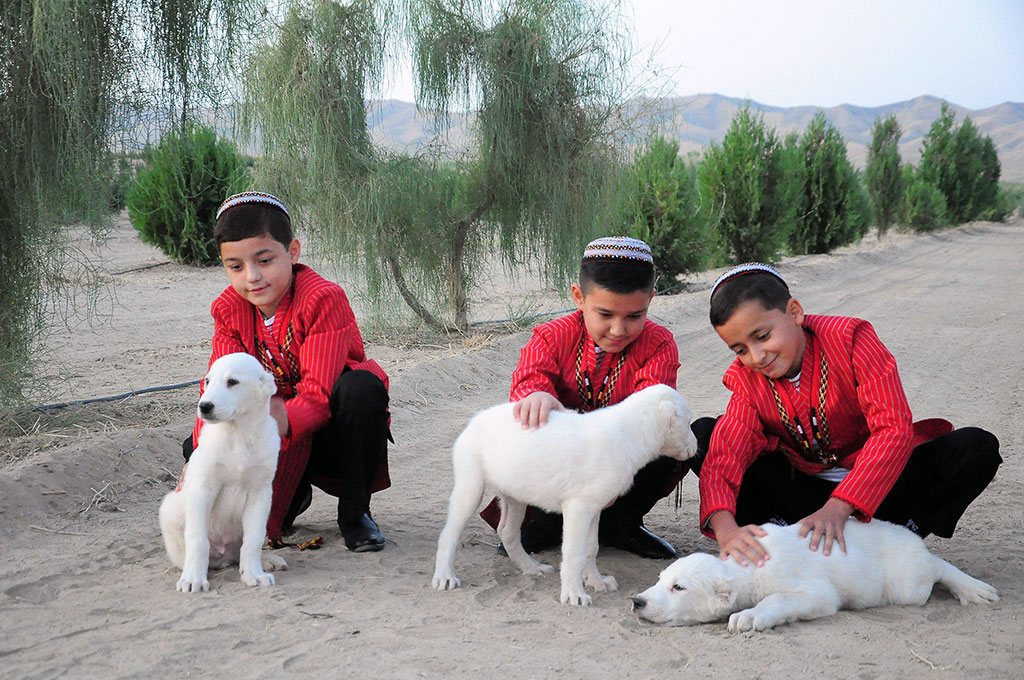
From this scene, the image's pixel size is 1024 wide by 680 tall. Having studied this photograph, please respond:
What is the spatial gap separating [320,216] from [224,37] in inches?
124

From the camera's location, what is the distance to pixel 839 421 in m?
3.88

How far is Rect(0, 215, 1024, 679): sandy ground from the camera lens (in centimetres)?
302

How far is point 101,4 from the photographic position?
209 inches

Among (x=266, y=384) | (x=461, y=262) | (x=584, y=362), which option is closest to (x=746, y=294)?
(x=584, y=362)

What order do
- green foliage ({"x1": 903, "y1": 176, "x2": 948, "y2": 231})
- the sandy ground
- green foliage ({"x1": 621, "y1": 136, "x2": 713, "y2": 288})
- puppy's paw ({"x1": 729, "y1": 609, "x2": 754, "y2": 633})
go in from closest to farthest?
the sandy ground
puppy's paw ({"x1": 729, "y1": 609, "x2": 754, "y2": 633})
green foliage ({"x1": 621, "y1": 136, "x2": 713, "y2": 288})
green foliage ({"x1": 903, "y1": 176, "x2": 948, "y2": 231})

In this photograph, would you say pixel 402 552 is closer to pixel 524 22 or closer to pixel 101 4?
pixel 101 4

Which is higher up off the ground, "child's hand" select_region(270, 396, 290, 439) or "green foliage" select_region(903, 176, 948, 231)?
"green foliage" select_region(903, 176, 948, 231)

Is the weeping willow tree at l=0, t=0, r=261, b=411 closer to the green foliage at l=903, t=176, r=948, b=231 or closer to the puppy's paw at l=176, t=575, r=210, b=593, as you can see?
the puppy's paw at l=176, t=575, r=210, b=593

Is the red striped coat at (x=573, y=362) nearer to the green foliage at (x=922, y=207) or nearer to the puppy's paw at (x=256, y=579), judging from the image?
the puppy's paw at (x=256, y=579)

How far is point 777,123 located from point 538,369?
28830mm

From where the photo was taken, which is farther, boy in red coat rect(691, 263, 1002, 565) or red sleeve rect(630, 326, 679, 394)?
red sleeve rect(630, 326, 679, 394)

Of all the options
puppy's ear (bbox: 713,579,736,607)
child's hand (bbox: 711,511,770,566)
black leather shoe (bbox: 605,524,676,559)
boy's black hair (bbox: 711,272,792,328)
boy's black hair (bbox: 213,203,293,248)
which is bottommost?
black leather shoe (bbox: 605,524,676,559)

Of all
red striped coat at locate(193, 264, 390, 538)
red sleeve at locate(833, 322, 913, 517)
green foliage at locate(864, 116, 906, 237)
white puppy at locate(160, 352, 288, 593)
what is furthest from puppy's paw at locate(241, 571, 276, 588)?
green foliage at locate(864, 116, 906, 237)

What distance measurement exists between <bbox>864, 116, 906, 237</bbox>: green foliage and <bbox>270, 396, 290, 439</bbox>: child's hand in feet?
97.1
